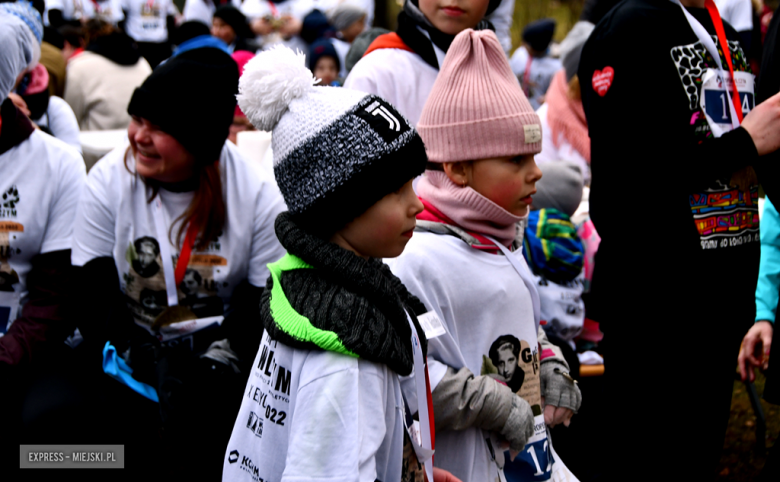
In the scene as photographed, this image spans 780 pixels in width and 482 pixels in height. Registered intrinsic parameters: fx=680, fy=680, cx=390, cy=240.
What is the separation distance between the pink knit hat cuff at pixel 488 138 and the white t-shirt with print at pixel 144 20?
7.52 metres

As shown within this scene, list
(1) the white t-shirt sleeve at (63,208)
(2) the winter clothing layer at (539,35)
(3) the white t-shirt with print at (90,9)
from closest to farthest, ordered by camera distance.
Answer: (1) the white t-shirt sleeve at (63,208)
(3) the white t-shirt with print at (90,9)
(2) the winter clothing layer at (539,35)

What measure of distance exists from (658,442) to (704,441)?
15 cm

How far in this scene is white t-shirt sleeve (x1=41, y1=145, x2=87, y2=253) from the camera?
110 inches

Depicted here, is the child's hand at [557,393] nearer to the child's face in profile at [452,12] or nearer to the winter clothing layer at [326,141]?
the winter clothing layer at [326,141]

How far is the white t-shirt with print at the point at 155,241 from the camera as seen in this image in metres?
2.59

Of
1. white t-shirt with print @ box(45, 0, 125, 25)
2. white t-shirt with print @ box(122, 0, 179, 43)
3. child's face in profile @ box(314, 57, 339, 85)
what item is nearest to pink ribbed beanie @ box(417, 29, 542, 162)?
child's face in profile @ box(314, 57, 339, 85)

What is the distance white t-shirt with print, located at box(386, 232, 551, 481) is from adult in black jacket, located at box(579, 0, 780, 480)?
0.52 m

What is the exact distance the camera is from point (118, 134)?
412 cm

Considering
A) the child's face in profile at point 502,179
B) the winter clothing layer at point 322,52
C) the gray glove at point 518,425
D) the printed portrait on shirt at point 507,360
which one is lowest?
the winter clothing layer at point 322,52

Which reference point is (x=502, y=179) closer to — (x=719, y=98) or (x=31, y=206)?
(x=719, y=98)

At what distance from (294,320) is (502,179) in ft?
2.82

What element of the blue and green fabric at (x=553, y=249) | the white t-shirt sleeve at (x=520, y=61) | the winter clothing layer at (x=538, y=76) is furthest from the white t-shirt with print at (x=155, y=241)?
the white t-shirt sleeve at (x=520, y=61)

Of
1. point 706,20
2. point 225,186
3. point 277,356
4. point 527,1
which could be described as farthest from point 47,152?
point 527,1

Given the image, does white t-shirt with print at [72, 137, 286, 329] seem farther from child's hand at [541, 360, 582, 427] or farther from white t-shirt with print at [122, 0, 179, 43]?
white t-shirt with print at [122, 0, 179, 43]
